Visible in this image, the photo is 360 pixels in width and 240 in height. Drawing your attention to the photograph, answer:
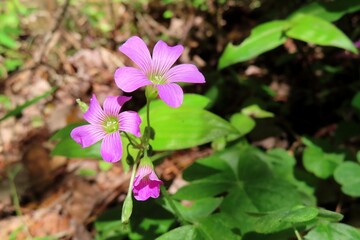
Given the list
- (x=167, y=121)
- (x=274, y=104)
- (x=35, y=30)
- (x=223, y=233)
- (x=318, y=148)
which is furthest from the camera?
(x=35, y=30)

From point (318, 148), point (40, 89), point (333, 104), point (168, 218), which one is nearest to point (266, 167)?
point (318, 148)

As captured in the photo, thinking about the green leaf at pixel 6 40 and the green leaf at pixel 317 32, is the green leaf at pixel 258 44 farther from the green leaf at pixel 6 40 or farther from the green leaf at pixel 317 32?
the green leaf at pixel 6 40

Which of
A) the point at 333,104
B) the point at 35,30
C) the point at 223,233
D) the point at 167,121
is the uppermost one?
the point at 35,30

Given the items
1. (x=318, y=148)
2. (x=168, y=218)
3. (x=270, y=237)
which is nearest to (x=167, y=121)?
(x=168, y=218)

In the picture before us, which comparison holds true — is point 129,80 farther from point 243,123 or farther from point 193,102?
point 243,123

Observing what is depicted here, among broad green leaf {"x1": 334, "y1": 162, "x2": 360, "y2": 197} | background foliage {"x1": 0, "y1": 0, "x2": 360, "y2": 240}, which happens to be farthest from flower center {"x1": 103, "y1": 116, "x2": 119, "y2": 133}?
broad green leaf {"x1": 334, "y1": 162, "x2": 360, "y2": 197}

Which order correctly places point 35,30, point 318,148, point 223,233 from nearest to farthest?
point 223,233
point 318,148
point 35,30

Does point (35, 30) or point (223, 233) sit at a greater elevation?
point (35, 30)

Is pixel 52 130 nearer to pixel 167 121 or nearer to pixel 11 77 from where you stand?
pixel 11 77

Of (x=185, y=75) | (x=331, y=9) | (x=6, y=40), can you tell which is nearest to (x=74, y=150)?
(x=185, y=75)

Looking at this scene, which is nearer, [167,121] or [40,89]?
[167,121]
